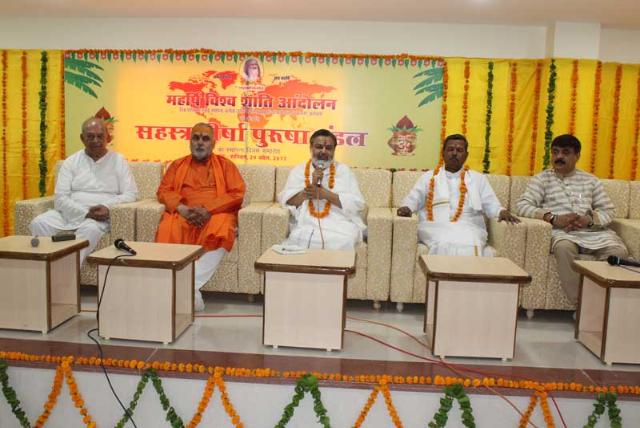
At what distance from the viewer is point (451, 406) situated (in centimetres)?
249

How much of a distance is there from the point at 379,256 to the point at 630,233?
75.8 inches

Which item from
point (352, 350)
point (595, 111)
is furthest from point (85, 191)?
point (595, 111)

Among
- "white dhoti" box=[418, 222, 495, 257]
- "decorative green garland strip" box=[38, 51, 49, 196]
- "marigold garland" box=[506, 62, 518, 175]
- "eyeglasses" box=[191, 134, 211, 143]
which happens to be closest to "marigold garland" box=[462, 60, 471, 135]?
"marigold garland" box=[506, 62, 518, 175]

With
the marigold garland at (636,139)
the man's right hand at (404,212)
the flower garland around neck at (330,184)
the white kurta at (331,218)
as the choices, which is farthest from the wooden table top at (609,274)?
the marigold garland at (636,139)

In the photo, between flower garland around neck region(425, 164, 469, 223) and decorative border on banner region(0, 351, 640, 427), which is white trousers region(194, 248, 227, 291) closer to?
decorative border on banner region(0, 351, 640, 427)

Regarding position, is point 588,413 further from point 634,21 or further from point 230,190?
point 634,21

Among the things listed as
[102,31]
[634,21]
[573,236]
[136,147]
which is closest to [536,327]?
[573,236]

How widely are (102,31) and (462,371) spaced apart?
5.09 m

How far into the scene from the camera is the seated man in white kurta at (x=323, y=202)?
13.3ft

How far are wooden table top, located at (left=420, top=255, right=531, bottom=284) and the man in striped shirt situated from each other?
889mm

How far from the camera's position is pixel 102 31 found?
5.79 meters

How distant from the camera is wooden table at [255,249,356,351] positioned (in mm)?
2988

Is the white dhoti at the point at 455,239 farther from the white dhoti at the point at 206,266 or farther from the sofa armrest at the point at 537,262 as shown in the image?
the white dhoti at the point at 206,266

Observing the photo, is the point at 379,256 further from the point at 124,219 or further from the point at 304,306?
the point at 124,219
